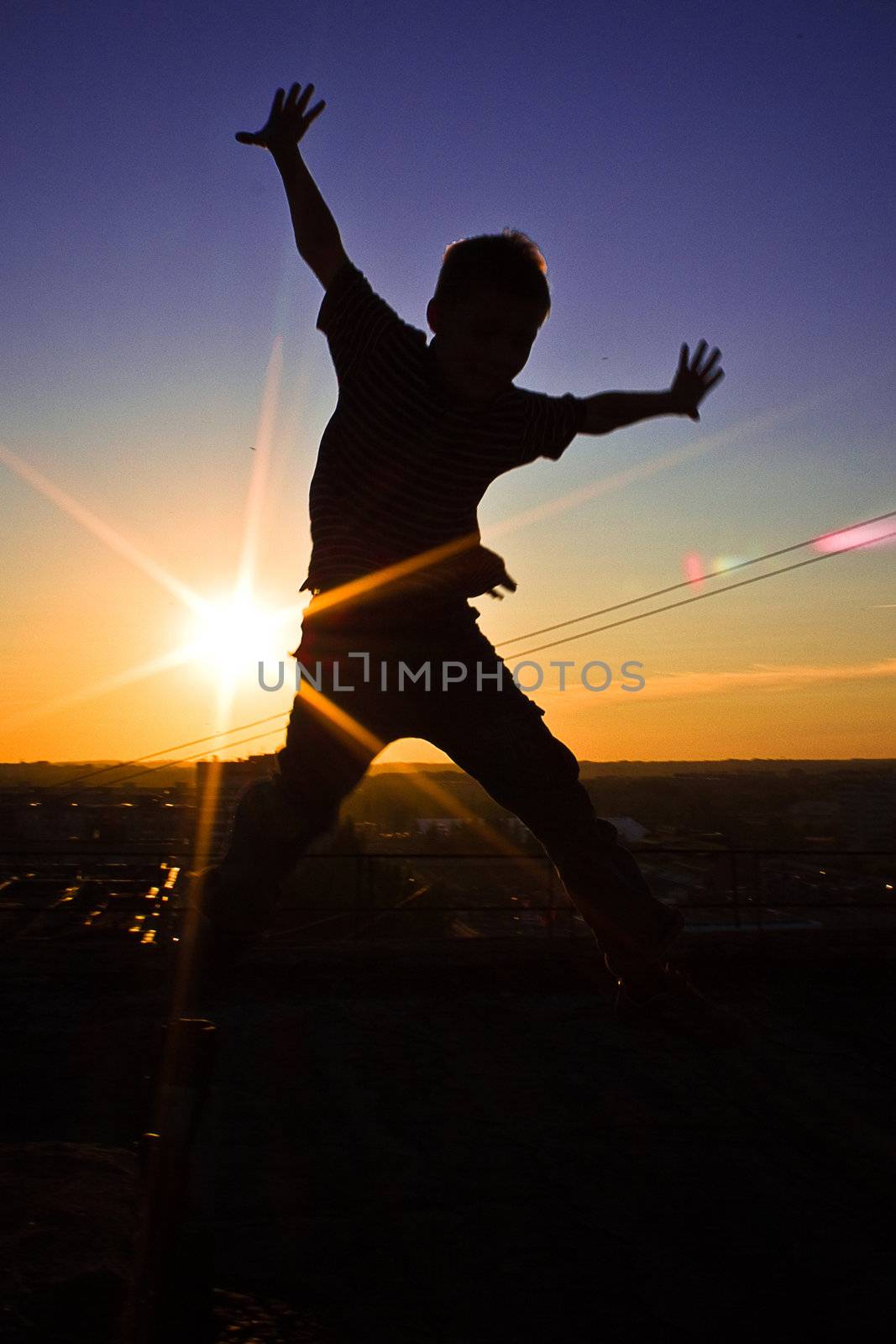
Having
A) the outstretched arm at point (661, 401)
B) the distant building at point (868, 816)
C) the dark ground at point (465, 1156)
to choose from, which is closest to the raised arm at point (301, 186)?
the outstretched arm at point (661, 401)

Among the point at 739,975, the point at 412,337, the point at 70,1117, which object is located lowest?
the point at 70,1117

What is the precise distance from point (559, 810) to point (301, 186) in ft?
5.12

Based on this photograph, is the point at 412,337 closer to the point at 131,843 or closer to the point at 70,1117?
the point at 70,1117

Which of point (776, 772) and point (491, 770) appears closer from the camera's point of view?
point (491, 770)

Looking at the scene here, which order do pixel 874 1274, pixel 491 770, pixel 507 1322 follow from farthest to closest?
1. pixel 491 770
2. pixel 874 1274
3. pixel 507 1322

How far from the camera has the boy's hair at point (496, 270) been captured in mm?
2156

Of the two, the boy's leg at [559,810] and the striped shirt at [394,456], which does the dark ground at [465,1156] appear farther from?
the striped shirt at [394,456]

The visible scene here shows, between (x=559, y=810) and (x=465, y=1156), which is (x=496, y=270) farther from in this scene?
(x=465, y=1156)

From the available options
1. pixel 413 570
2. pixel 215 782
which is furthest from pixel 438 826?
pixel 413 570

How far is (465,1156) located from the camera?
1.92 metres

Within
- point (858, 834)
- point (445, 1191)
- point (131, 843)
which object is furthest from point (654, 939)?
point (858, 834)

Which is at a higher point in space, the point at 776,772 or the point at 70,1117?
the point at 776,772

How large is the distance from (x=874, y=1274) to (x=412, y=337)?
196 centimetres

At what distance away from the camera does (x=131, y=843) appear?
2986 centimetres
